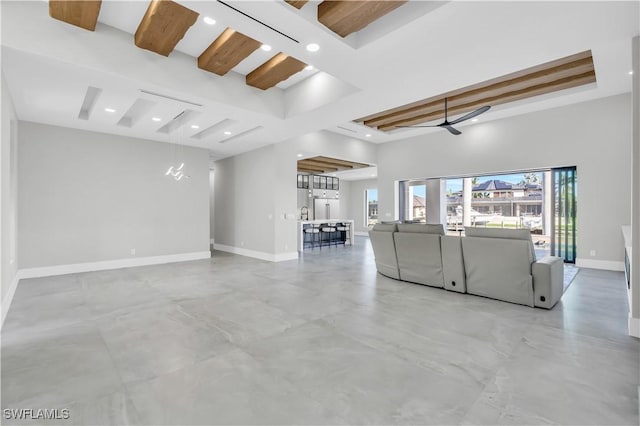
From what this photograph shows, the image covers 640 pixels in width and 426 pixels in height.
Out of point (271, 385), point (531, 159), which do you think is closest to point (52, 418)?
point (271, 385)

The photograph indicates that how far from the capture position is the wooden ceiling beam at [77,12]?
2.96 metres

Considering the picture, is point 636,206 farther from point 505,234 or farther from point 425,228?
point 425,228

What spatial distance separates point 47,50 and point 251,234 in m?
5.63

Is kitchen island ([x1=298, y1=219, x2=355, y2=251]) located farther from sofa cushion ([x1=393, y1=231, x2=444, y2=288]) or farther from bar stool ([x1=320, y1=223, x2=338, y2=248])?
sofa cushion ([x1=393, y1=231, x2=444, y2=288])

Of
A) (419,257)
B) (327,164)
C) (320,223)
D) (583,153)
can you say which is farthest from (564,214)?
(327,164)

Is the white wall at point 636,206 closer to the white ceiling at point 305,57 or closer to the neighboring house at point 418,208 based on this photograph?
the white ceiling at point 305,57

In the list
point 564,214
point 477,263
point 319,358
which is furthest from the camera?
point 564,214

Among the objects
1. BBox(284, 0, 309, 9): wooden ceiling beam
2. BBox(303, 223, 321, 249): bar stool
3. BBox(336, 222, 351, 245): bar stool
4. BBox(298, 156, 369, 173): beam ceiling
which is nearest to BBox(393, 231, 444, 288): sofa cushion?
BBox(284, 0, 309, 9): wooden ceiling beam

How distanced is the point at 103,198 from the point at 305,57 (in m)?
5.80

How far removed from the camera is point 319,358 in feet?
8.34

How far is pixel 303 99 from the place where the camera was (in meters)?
5.07

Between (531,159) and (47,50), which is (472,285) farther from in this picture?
(47,50)

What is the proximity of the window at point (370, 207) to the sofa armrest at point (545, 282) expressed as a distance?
1094cm

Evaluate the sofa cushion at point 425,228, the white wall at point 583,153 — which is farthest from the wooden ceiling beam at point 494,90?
the sofa cushion at point 425,228
